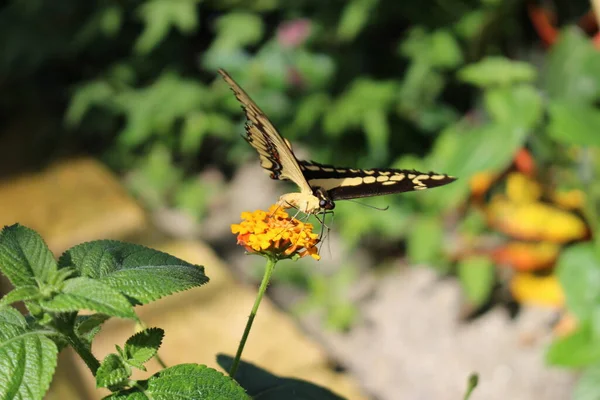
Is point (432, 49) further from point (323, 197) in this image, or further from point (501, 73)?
point (323, 197)

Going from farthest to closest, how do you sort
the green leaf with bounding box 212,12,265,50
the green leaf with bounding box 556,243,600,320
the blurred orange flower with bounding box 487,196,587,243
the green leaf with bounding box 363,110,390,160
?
1. the green leaf with bounding box 212,12,265,50
2. the green leaf with bounding box 363,110,390,160
3. the blurred orange flower with bounding box 487,196,587,243
4. the green leaf with bounding box 556,243,600,320

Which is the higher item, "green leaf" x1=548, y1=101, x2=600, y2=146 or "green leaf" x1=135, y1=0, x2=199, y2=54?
"green leaf" x1=135, y1=0, x2=199, y2=54

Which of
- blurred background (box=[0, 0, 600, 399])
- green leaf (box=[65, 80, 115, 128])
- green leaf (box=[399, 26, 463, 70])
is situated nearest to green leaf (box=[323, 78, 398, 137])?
blurred background (box=[0, 0, 600, 399])

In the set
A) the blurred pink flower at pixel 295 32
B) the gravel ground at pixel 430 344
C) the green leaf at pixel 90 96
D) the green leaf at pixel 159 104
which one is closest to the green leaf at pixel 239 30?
the blurred pink flower at pixel 295 32

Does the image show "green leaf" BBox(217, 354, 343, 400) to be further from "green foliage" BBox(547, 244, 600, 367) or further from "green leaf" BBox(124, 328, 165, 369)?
"green foliage" BBox(547, 244, 600, 367)

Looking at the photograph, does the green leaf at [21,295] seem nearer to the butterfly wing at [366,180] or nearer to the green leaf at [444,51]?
the butterfly wing at [366,180]

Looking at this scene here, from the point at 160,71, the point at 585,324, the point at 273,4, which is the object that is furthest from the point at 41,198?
the point at 585,324

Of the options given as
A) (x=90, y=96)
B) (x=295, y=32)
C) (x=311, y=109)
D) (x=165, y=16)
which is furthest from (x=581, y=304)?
(x=90, y=96)
